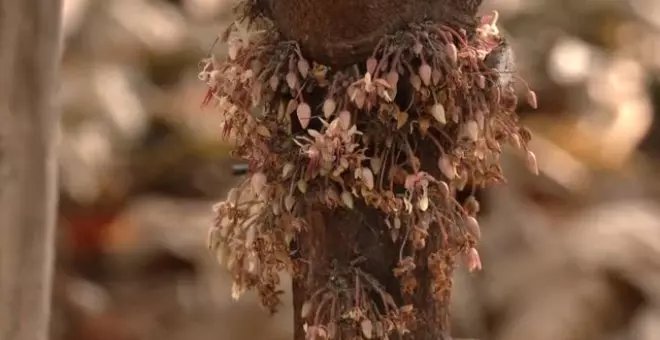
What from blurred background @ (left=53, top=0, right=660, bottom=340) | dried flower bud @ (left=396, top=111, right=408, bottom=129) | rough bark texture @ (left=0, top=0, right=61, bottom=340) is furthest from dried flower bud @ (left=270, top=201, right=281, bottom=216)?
blurred background @ (left=53, top=0, right=660, bottom=340)

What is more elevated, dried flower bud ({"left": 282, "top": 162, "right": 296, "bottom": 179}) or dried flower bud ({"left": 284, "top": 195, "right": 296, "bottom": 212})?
dried flower bud ({"left": 282, "top": 162, "right": 296, "bottom": 179})

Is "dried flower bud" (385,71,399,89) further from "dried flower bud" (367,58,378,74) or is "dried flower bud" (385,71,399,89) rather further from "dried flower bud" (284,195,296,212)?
"dried flower bud" (284,195,296,212)

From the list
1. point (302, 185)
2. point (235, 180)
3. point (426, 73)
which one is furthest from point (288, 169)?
point (235, 180)

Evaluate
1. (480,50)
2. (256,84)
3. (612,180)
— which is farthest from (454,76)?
(612,180)

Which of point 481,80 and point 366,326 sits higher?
point 481,80

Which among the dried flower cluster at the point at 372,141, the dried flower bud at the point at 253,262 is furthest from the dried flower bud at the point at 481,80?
the dried flower bud at the point at 253,262

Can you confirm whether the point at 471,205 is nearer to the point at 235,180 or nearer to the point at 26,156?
the point at 26,156
